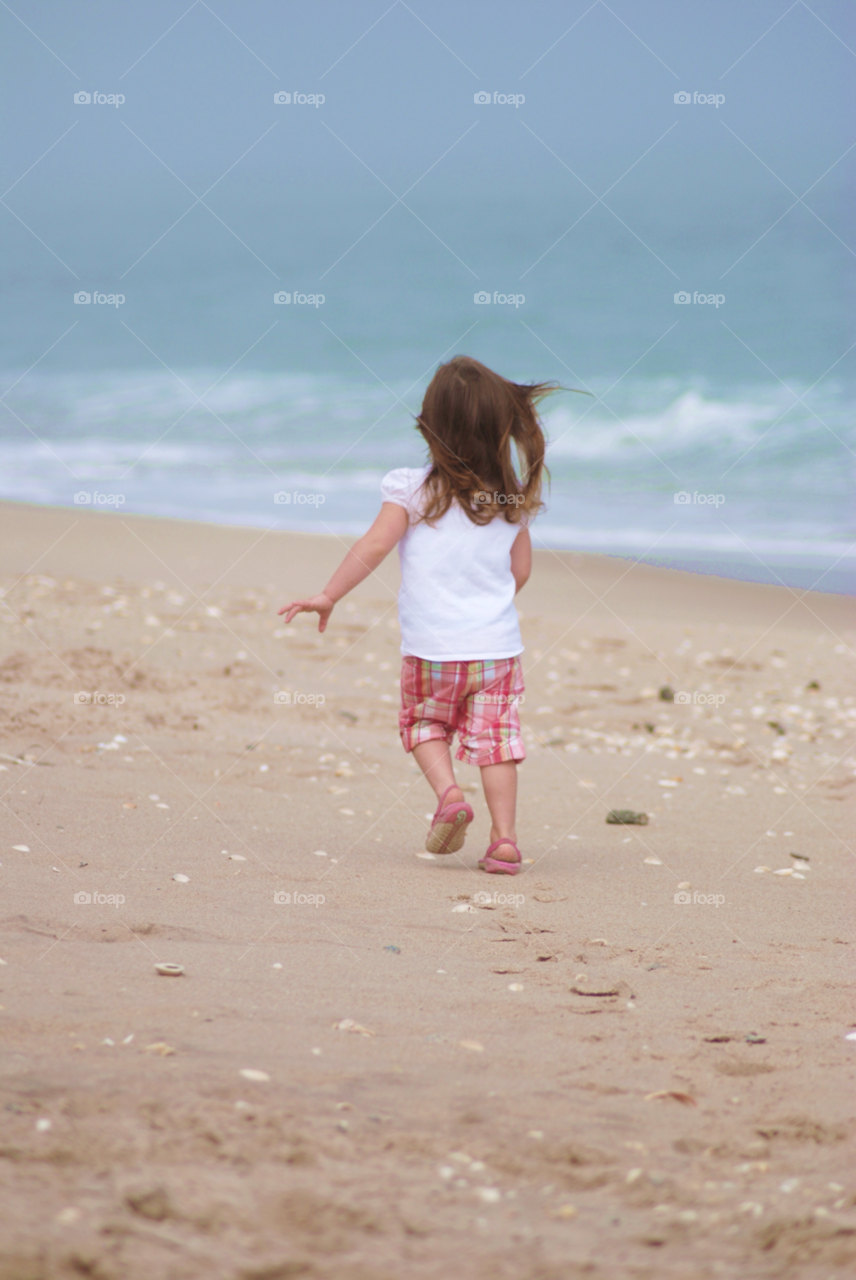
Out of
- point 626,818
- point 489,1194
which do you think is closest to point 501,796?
point 626,818

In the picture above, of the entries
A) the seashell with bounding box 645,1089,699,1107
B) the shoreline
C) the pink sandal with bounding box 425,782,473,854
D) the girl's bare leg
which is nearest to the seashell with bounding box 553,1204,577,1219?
the seashell with bounding box 645,1089,699,1107

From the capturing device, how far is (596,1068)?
2.02 meters

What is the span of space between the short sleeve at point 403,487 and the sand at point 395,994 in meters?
1.20

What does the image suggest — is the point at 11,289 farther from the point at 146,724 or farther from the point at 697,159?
the point at 146,724

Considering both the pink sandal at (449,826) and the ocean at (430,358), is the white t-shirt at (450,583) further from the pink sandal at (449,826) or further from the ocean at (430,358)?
the ocean at (430,358)

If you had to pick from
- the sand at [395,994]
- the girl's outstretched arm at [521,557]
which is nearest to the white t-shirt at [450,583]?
the girl's outstretched arm at [521,557]

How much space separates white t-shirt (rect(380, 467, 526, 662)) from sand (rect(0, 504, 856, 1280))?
0.74 metres

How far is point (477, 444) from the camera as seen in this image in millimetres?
3729

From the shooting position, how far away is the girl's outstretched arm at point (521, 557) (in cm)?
386

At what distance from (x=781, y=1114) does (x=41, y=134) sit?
75.5 ft

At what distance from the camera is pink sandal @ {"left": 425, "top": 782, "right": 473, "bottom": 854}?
3.47 metres

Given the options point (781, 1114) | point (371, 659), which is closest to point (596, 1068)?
point (781, 1114)

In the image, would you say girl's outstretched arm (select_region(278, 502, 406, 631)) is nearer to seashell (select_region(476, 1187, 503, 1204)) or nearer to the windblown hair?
the windblown hair

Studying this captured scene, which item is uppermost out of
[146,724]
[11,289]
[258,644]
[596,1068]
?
[11,289]
